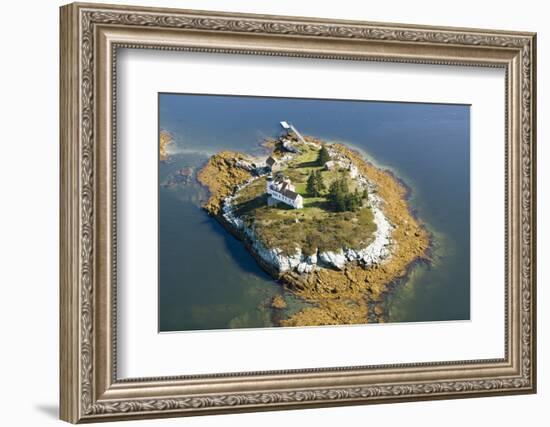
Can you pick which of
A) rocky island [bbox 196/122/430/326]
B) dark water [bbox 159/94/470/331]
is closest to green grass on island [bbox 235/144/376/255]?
rocky island [bbox 196/122/430/326]

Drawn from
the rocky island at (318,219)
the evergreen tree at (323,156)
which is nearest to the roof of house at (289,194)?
the rocky island at (318,219)

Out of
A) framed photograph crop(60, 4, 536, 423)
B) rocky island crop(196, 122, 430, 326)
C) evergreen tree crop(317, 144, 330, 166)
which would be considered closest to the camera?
framed photograph crop(60, 4, 536, 423)

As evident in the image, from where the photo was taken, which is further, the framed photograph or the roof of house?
the roof of house

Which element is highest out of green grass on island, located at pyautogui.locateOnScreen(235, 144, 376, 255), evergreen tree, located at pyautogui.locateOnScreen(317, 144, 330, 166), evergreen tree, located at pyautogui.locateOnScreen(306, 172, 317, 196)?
evergreen tree, located at pyautogui.locateOnScreen(317, 144, 330, 166)

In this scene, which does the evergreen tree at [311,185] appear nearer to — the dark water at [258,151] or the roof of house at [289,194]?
the roof of house at [289,194]

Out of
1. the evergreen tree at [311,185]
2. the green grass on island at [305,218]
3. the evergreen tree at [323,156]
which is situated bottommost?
the green grass on island at [305,218]

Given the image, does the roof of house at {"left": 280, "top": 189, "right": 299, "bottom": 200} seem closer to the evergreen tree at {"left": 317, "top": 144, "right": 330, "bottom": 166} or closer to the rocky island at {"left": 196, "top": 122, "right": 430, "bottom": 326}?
the rocky island at {"left": 196, "top": 122, "right": 430, "bottom": 326}

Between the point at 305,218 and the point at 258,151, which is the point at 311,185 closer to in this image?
the point at 305,218
